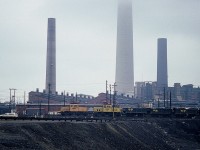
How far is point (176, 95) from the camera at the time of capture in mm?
179875

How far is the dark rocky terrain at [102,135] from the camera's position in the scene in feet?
107

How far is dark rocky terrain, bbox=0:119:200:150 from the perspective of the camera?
32.7 meters

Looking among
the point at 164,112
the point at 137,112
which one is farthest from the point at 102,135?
the point at 164,112

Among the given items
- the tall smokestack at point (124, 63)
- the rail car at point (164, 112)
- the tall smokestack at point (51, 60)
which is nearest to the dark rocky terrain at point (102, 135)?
the rail car at point (164, 112)

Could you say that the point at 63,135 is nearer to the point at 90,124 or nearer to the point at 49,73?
the point at 90,124

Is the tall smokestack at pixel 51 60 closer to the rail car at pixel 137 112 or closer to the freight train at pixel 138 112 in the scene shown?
the freight train at pixel 138 112

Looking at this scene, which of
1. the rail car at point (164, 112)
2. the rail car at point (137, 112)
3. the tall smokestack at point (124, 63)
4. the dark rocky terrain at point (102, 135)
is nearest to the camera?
the dark rocky terrain at point (102, 135)

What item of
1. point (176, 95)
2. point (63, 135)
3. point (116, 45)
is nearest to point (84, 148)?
point (63, 135)

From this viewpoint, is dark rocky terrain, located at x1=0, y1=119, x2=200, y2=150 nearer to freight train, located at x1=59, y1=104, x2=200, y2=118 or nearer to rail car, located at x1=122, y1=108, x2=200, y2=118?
rail car, located at x1=122, y1=108, x2=200, y2=118

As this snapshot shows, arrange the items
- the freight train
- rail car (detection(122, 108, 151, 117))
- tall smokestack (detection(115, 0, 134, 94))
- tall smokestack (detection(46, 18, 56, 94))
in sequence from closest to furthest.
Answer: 1. the freight train
2. rail car (detection(122, 108, 151, 117))
3. tall smokestack (detection(46, 18, 56, 94))
4. tall smokestack (detection(115, 0, 134, 94))

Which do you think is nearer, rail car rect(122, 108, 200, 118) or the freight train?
rail car rect(122, 108, 200, 118)

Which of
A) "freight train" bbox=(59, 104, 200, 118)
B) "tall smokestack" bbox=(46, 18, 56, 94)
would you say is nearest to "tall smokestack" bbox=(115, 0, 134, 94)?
"tall smokestack" bbox=(46, 18, 56, 94)

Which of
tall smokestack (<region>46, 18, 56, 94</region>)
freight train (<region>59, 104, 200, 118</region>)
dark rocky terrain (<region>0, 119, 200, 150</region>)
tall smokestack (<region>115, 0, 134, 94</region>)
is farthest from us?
tall smokestack (<region>115, 0, 134, 94</region>)

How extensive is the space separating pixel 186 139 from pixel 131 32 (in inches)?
5635
